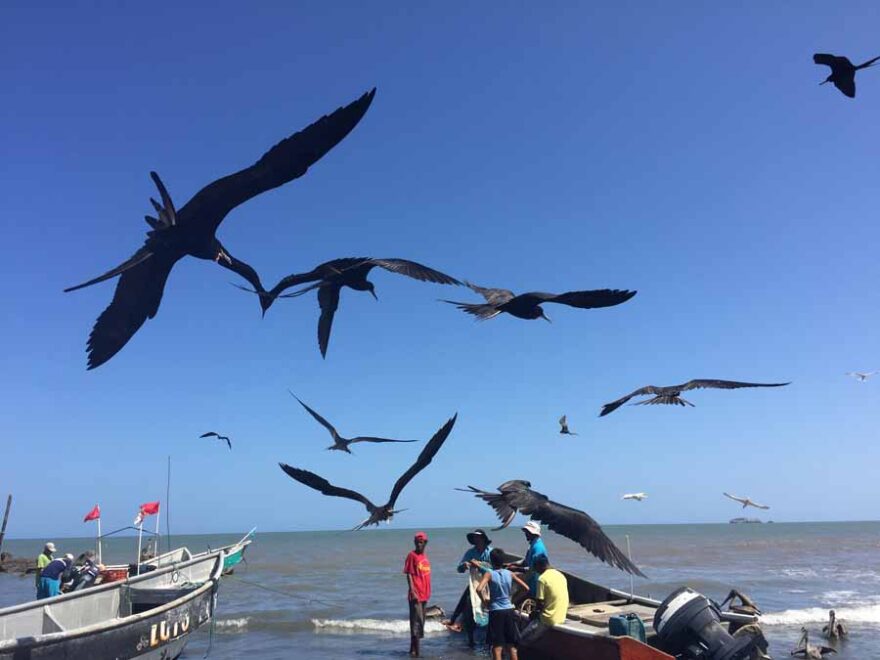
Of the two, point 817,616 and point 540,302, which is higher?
point 540,302

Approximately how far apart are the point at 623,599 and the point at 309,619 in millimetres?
8983

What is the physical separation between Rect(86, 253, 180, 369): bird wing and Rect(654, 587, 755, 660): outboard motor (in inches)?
233

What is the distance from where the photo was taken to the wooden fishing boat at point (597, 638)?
7.51 meters

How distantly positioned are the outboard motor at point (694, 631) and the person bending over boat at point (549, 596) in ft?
4.08

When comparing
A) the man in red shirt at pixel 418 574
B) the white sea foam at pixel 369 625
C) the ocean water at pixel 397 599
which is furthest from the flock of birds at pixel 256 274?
the white sea foam at pixel 369 625

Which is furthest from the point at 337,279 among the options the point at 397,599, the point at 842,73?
the point at 397,599

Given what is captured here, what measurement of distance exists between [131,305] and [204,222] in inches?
29.5

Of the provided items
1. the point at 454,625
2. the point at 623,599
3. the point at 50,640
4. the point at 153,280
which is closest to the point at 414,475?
the point at 153,280

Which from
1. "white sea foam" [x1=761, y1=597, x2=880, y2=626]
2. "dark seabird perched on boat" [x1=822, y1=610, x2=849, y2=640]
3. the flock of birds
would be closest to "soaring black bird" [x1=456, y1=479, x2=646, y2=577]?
the flock of birds

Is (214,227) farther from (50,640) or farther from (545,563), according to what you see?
(50,640)

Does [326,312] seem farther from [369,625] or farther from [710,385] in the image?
[369,625]

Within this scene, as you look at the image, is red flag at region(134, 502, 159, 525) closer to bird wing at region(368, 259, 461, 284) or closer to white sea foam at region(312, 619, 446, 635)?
white sea foam at region(312, 619, 446, 635)

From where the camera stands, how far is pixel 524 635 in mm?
8938

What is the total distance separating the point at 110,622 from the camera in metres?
9.87
